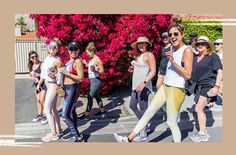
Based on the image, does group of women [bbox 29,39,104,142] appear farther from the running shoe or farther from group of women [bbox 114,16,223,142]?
group of women [bbox 114,16,223,142]

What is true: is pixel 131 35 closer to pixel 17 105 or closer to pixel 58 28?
pixel 58 28

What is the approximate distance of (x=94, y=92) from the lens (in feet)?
22.0

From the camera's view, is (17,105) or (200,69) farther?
(17,105)

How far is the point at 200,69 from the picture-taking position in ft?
20.4

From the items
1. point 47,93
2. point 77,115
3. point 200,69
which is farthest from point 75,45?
point 200,69

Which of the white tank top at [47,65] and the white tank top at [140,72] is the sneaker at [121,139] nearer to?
the white tank top at [140,72]

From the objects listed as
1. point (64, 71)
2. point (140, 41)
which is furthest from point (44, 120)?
point (140, 41)

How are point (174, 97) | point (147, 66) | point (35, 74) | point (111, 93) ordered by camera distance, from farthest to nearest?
point (111, 93), point (35, 74), point (147, 66), point (174, 97)

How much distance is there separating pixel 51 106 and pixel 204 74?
8.51 ft

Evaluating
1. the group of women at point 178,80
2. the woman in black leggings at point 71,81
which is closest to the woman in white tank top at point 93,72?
the woman in black leggings at point 71,81

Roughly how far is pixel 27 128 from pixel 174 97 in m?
2.68

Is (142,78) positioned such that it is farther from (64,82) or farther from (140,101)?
(64,82)

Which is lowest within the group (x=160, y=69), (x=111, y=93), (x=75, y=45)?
(x=111, y=93)

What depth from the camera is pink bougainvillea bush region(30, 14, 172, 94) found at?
6.75 m
